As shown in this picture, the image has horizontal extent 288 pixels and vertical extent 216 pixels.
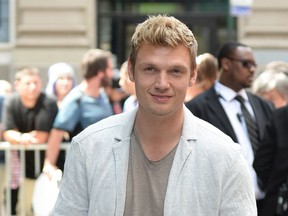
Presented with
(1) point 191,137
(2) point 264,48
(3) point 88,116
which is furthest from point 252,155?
(2) point 264,48

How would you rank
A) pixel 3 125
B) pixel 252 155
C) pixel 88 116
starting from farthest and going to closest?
pixel 3 125 → pixel 88 116 → pixel 252 155

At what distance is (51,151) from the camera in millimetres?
8273

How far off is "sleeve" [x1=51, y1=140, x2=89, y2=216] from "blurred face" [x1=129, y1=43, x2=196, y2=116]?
0.29 m

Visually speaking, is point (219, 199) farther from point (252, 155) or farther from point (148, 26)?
point (252, 155)

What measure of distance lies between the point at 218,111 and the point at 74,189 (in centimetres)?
354

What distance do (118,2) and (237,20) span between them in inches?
94.1

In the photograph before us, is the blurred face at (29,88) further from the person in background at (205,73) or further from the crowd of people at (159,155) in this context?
the crowd of people at (159,155)

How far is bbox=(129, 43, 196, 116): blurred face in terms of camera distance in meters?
2.96

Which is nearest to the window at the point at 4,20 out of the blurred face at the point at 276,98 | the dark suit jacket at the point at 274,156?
the blurred face at the point at 276,98

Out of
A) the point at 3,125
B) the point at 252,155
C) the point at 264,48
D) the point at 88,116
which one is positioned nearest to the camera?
the point at 252,155

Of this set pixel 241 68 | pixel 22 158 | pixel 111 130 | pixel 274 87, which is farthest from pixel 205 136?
pixel 274 87

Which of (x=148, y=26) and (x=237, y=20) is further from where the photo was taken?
(x=237, y=20)

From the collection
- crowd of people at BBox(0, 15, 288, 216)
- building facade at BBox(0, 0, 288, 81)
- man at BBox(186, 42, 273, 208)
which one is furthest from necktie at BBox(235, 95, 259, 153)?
building facade at BBox(0, 0, 288, 81)

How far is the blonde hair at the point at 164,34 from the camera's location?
2932mm
